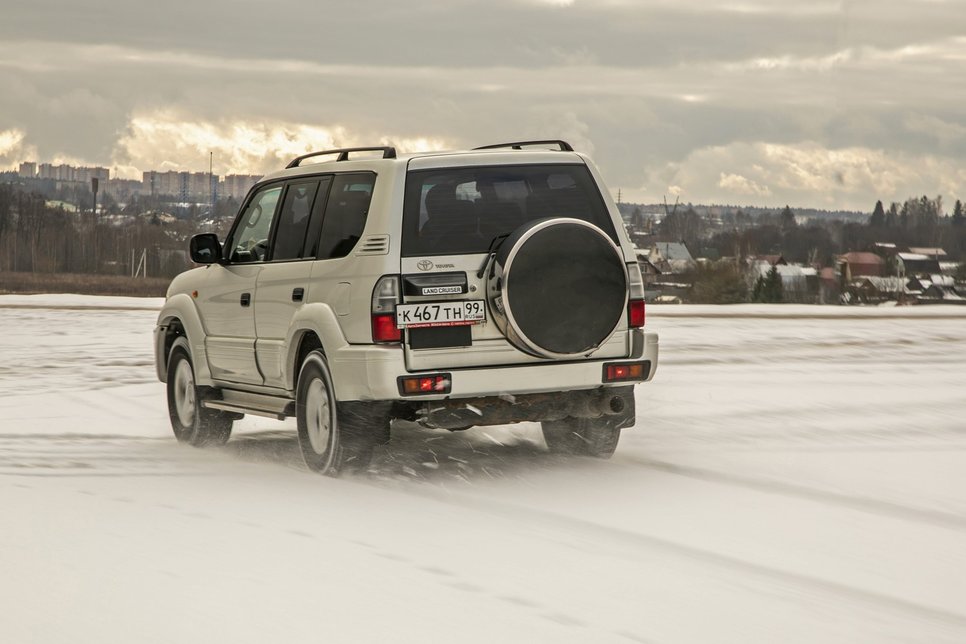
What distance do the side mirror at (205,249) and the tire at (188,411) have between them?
3.27 ft

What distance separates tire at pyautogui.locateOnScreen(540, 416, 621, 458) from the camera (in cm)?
967

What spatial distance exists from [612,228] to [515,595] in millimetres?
3867

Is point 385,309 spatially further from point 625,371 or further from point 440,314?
point 625,371

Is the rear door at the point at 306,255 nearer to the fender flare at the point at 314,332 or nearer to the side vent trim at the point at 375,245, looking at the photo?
the fender flare at the point at 314,332

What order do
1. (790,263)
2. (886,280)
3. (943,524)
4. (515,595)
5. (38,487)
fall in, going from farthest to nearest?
(790,263), (886,280), (38,487), (943,524), (515,595)

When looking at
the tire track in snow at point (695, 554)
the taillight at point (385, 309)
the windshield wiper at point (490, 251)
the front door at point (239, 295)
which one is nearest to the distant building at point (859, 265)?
the front door at point (239, 295)

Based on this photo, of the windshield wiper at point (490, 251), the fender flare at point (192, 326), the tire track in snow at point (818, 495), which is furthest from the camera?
the fender flare at point (192, 326)

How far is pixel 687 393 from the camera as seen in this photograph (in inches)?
575

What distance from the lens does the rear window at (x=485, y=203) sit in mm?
8547

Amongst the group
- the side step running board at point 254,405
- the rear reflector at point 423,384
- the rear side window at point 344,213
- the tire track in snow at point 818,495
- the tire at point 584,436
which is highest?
the rear side window at point 344,213

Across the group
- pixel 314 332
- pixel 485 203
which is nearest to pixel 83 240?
pixel 314 332

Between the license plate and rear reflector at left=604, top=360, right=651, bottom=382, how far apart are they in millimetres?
920

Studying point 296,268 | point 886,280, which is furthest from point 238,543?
point 886,280

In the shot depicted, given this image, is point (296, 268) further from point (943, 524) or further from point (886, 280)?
point (886, 280)
